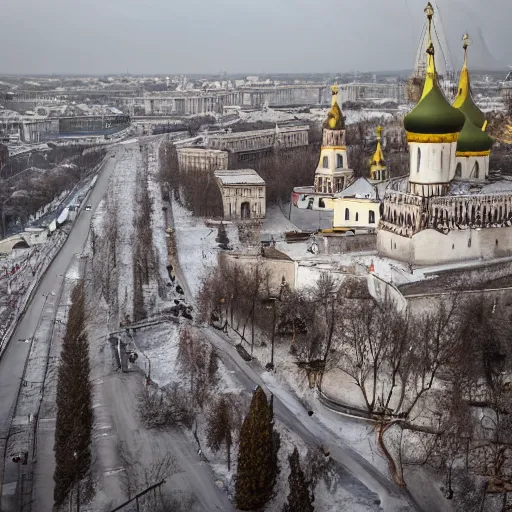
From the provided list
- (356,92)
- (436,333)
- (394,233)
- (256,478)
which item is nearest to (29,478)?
(256,478)

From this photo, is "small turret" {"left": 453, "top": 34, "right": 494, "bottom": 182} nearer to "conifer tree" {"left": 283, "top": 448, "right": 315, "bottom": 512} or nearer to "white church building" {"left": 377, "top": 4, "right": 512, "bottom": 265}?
"white church building" {"left": 377, "top": 4, "right": 512, "bottom": 265}

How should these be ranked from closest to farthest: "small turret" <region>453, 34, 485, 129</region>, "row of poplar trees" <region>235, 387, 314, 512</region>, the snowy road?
"row of poplar trees" <region>235, 387, 314, 512</region>, the snowy road, "small turret" <region>453, 34, 485, 129</region>

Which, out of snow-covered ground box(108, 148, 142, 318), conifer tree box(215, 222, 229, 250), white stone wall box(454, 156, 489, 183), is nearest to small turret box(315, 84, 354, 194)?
conifer tree box(215, 222, 229, 250)

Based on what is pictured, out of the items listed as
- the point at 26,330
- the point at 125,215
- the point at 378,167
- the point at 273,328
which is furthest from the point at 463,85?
the point at 125,215

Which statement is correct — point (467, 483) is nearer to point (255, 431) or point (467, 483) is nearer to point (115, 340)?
point (255, 431)

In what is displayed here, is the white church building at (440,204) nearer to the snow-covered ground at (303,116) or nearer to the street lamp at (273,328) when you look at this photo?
the street lamp at (273,328)

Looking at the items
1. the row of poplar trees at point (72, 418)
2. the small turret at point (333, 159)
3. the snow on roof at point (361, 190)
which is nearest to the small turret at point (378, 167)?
the snow on roof at point (361, 190)
